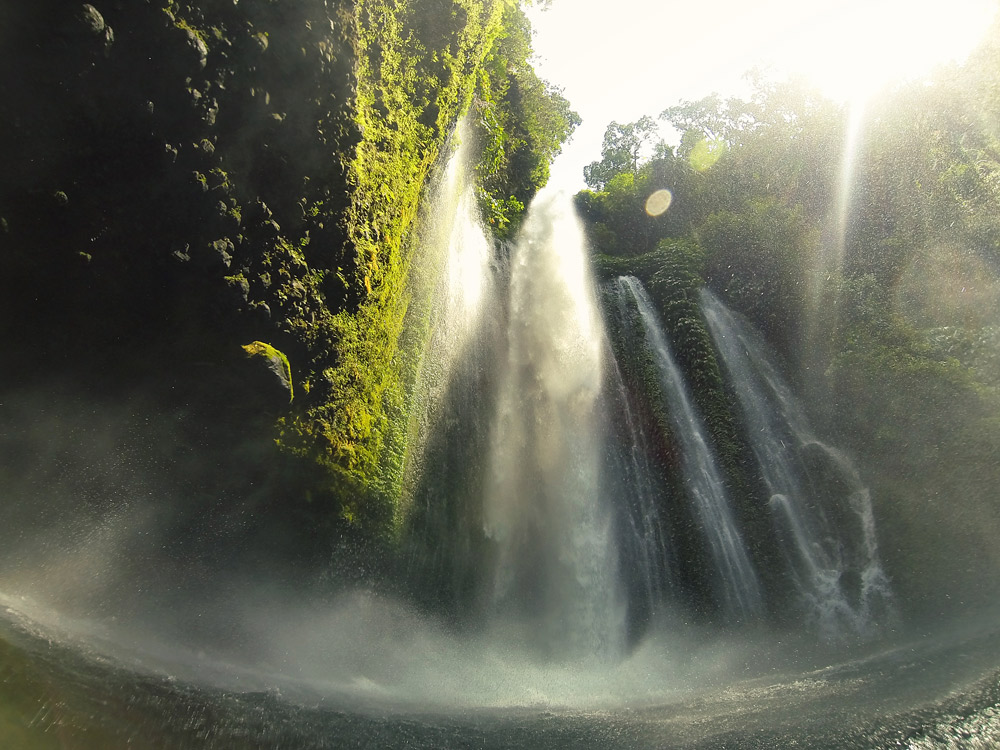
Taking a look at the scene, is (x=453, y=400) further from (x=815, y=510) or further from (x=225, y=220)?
(x=815, y=510)

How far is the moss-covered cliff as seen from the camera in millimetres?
4488

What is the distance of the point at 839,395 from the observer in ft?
41.0

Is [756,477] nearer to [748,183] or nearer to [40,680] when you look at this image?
[40,680]

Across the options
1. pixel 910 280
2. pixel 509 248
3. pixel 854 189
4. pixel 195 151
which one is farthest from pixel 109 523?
pixel 854 189

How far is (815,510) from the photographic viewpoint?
11164 millimetres

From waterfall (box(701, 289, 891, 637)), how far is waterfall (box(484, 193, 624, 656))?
3412 mm

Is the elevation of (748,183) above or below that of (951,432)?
above

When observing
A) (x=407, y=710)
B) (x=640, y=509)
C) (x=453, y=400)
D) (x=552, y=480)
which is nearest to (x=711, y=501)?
(x=640, y=509)

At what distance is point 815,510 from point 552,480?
5.29 meters

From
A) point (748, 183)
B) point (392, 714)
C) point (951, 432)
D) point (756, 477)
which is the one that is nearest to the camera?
point (392, 714)

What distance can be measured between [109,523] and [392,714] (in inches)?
147

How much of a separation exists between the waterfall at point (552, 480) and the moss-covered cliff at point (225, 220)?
105 inches

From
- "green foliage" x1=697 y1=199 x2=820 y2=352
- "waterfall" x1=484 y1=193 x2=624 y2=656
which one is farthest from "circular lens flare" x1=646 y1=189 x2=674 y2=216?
"waterfall" x1=484 y1=193 x2=624 y2=656

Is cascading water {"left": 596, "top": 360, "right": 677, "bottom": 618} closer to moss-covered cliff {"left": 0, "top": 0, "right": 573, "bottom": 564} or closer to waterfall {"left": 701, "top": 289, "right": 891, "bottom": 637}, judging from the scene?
waterfall {"left": 701, "top": 289, "right": 891, "bottom": 637}
